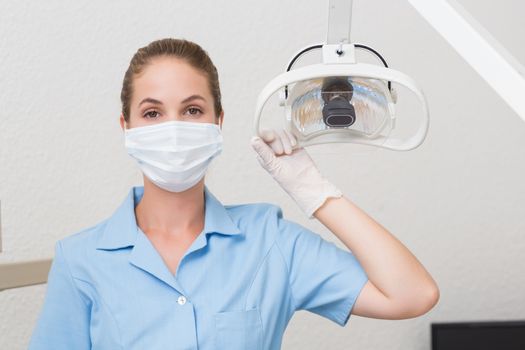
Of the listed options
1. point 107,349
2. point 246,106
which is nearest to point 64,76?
point 246,106

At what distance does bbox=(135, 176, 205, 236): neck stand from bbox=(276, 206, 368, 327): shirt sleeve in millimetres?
180

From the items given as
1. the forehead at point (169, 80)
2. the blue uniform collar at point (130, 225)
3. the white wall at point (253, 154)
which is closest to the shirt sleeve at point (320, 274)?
the blue uniform collar at point (130, 225)

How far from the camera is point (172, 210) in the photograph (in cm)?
138

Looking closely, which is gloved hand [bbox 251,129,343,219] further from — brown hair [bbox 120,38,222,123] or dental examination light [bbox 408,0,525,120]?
dental examination light [bbox 408,0,525,120]

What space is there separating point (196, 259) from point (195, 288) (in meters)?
0.06

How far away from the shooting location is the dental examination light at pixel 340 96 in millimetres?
966

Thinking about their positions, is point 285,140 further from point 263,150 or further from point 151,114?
point 151,114

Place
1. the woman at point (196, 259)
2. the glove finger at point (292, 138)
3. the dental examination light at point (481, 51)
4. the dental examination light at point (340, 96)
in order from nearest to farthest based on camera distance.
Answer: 1. the dental examination light at point (481, 51)
2. the dental examination light at point (340, 96)
3. the glove finger at point (292, 138)
4. the woman at point (196, 259)

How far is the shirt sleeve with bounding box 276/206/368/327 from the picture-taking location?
132cm

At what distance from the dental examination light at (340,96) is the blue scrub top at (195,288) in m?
0.30

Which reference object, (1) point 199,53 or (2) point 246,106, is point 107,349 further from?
(2) point 246,106

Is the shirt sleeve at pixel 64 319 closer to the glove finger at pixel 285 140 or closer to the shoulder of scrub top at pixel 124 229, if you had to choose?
the shoulder of scrub top at pixel 124 229

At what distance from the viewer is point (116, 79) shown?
2107mm

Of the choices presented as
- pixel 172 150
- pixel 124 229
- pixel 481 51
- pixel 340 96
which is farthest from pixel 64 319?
pixel 481 51
